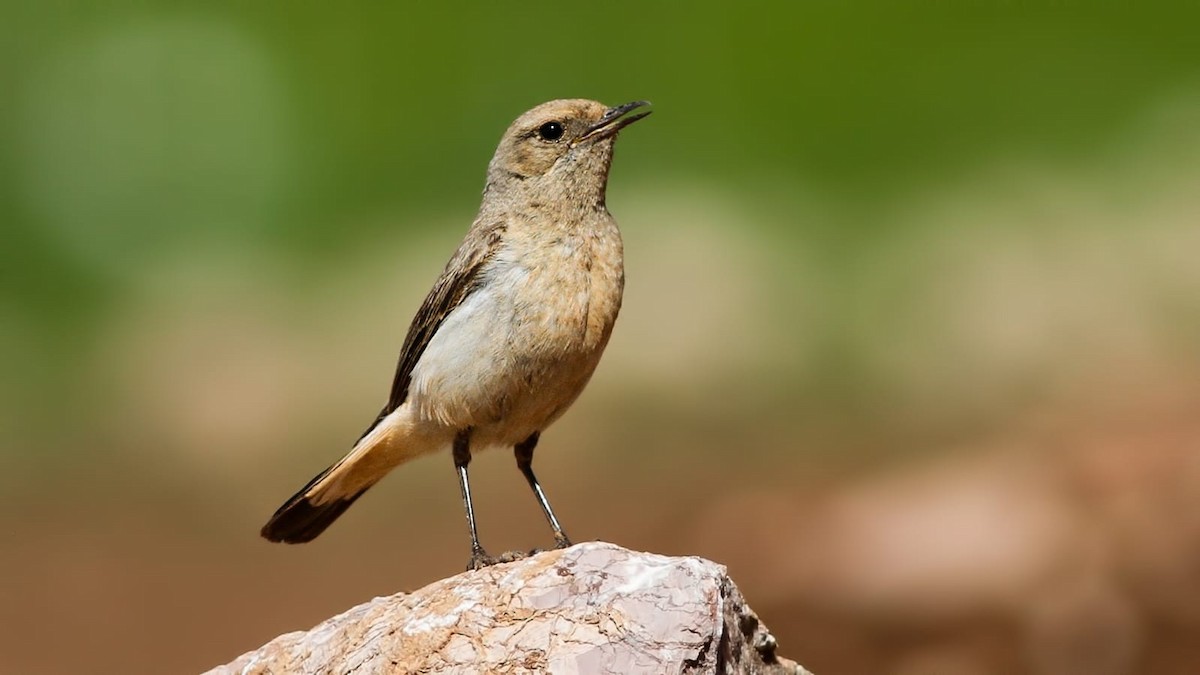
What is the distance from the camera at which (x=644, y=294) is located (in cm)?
1310

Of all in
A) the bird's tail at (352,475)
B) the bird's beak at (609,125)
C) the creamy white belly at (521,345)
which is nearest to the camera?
the creamy white belly at (521,345)

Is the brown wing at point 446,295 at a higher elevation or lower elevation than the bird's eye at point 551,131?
lower

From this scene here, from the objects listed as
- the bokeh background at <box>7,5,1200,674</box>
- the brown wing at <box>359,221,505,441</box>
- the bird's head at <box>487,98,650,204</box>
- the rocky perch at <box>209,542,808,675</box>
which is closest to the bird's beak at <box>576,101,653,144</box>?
the bird's head at <box>487,98,650,204</box>

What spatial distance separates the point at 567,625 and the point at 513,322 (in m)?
1.68

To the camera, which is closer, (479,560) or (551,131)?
(479,560)

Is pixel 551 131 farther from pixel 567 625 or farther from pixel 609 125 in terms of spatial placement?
pixel 567 625

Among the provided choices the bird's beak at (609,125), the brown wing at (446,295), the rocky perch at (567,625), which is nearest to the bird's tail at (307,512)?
the brown wing at (446,295)

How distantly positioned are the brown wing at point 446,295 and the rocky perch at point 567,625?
1.60m

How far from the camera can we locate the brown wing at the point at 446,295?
6.96 m

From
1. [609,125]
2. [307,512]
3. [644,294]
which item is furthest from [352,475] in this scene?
[644,294]

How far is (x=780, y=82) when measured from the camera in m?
14.6

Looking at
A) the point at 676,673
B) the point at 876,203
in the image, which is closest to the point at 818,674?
the point at 676,673

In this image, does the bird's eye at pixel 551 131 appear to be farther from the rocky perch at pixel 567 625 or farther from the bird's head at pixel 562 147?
the rocky perch at pixel 567 625

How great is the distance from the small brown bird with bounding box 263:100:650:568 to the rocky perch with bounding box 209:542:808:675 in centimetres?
80
